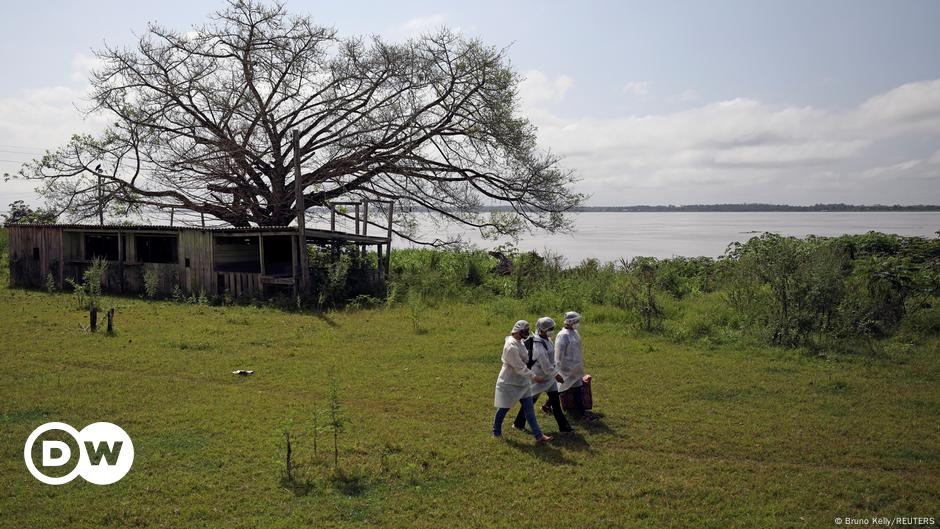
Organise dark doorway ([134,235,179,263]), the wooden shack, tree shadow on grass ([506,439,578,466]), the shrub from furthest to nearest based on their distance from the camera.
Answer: dark doorway ([134,235,179,263]), the shrub, the wooden shack, tree shadow on grass ([506,439,578,466])

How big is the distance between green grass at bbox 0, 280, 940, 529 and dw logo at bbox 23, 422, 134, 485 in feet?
0.50

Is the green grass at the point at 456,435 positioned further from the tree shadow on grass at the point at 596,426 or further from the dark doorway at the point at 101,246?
the dark doorway at the point at 101,246

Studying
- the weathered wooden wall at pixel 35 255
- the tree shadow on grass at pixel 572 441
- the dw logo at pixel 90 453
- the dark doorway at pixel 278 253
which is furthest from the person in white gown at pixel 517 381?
the weathered wooden wall at pixel 35 255

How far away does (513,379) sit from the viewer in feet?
27.1

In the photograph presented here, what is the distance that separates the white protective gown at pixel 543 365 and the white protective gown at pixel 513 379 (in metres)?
0.25

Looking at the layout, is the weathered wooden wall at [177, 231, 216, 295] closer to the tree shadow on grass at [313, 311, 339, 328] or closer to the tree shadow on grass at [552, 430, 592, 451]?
the tree shadow on grass at [313, 311, 339, 328]

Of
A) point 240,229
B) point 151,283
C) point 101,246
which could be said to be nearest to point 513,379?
point 240,229

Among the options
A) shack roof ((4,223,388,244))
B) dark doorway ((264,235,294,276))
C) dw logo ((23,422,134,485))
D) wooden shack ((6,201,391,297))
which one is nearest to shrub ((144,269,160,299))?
wooden shack ((6,201,391,297))

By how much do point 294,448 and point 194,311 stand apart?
40.7 ft

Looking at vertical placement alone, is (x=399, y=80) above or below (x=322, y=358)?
above

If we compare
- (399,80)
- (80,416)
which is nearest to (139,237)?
(399,80)

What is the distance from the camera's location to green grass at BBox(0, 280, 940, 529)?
21.0 ft

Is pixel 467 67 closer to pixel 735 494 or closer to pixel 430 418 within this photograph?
pixel 430 418

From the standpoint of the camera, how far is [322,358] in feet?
42.8
